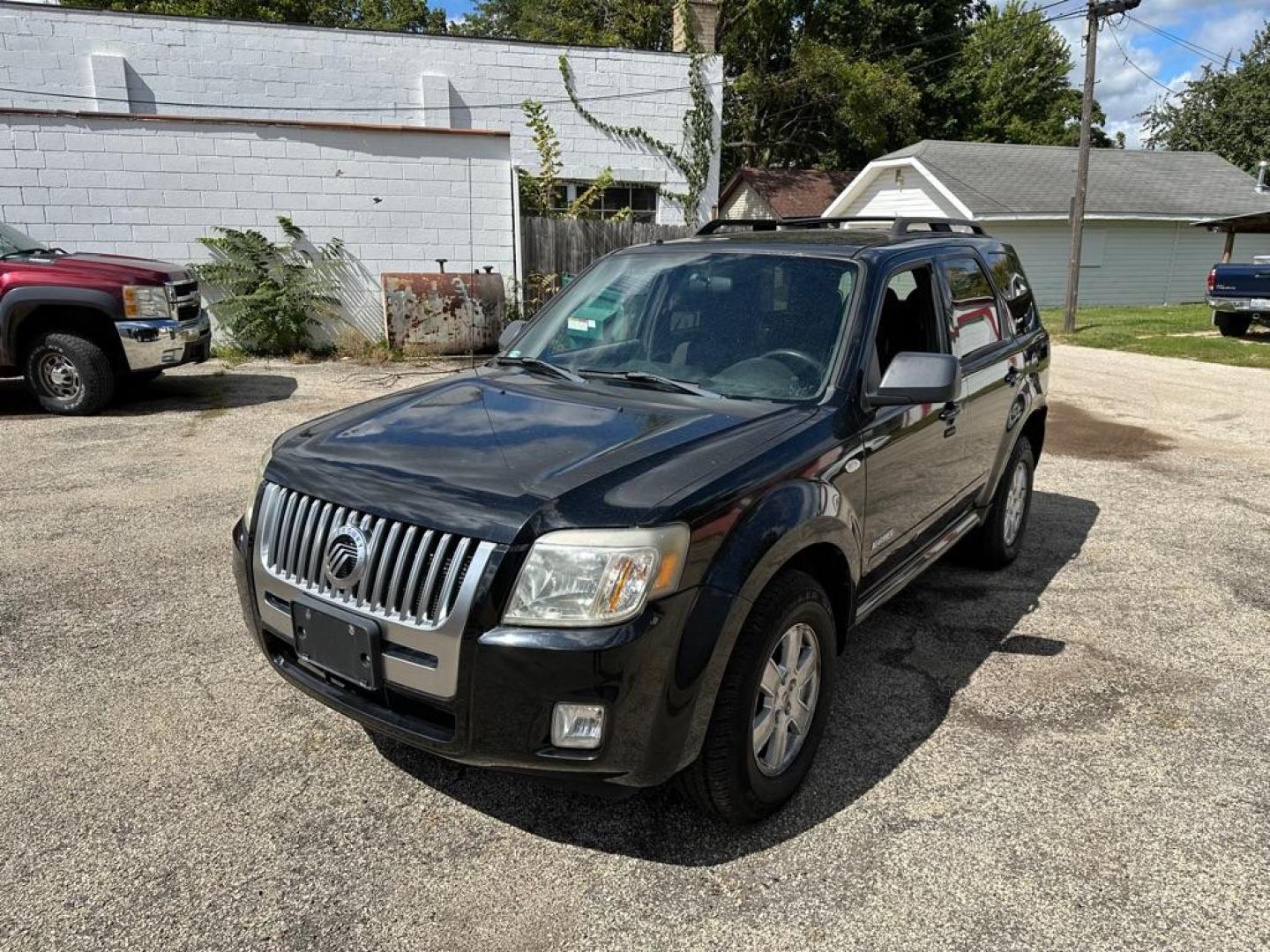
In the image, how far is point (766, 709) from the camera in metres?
2.65

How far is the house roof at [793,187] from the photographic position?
3011 centimetres

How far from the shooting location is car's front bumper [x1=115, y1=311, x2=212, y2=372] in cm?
840

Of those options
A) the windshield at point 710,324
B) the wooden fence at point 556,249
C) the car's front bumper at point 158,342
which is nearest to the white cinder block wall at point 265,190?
the wooden fence at point 556,249

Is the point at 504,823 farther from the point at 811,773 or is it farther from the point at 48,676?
the point at 48,676

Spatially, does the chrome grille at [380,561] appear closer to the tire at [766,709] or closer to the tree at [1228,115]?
the tire at [766,709]

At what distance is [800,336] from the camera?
3332 mm

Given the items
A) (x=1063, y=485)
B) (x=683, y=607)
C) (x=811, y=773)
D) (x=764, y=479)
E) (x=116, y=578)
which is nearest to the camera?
(x=683, y=607)

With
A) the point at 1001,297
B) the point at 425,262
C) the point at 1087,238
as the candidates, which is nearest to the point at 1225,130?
the point at 1087,238

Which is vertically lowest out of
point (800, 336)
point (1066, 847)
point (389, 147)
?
point (1066, 847)

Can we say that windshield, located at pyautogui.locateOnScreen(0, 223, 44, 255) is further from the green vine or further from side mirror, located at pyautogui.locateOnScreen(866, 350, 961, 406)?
the green vine

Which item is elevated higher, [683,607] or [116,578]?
[683,607]

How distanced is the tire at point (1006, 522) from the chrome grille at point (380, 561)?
3.39 metres

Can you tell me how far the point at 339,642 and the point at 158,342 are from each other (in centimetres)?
735

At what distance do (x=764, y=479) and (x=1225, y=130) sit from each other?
186ft
